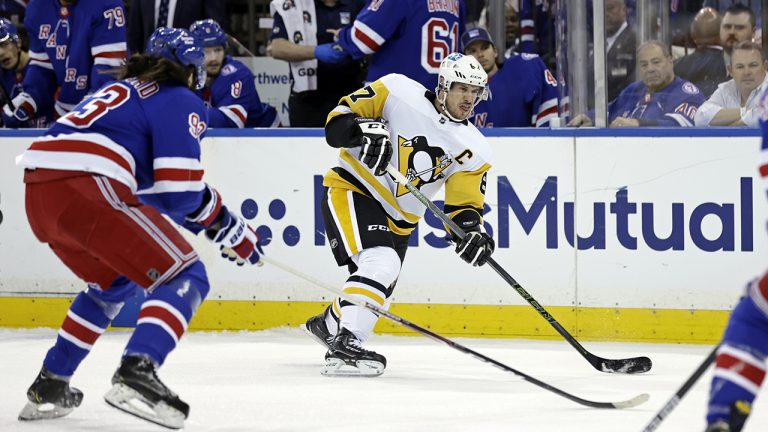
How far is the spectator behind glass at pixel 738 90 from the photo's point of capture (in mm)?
5168

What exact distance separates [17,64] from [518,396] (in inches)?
132

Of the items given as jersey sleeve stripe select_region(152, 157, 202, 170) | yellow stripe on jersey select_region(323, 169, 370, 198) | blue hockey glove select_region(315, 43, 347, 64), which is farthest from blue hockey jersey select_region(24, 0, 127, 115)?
jersey sleeve stripe select_region(152, 157, 202, 170)

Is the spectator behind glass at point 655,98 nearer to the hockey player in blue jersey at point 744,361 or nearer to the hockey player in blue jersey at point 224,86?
the hockey player in blue jersey at point 224,86

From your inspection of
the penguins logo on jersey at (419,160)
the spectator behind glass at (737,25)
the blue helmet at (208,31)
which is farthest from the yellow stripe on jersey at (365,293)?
the blue helmet at (208,31)

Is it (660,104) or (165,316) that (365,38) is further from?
(165,316)

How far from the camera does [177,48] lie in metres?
3.35

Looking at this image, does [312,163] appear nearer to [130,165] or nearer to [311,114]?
[311,114]

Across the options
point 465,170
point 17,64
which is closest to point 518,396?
point 465,170

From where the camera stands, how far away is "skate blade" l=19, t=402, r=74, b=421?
139 inches

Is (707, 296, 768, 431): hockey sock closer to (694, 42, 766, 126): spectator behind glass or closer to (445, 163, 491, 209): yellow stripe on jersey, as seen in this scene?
(445, 163, 491, 209): yellow stripe on jersey

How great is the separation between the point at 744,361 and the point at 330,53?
3674mm

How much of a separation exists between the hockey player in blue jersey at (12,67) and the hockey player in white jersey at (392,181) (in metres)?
2.00

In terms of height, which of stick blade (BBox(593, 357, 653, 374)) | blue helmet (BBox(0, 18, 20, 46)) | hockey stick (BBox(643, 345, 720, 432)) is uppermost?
blue helmet (BBox(0, 18, 20, 46))

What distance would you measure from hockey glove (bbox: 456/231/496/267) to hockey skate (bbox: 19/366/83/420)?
4.60 feet
